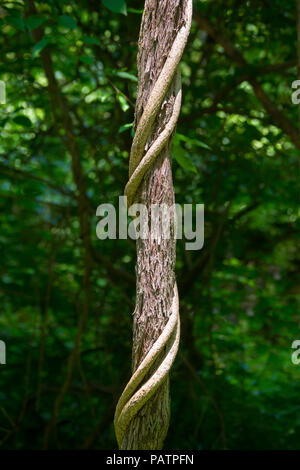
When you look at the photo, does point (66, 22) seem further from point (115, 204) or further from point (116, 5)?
point (115, 204)

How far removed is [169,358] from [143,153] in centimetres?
41

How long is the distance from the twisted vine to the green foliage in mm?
1227

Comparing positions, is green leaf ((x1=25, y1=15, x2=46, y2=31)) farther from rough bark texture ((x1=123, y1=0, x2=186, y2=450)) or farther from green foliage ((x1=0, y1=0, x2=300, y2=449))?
green foliage ((x1=0, y1=0, x2=300, y2=449))

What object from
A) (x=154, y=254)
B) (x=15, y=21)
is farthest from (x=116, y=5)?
(x=154, y=254)

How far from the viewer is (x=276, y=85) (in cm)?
278

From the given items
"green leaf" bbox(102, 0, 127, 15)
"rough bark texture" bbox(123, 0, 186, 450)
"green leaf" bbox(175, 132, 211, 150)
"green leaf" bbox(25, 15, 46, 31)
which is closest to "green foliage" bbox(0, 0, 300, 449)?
"green leaf" bbox(175, 132, 211, 150)

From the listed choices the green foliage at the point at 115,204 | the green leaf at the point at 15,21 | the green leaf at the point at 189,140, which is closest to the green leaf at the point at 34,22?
the green leaf at the point at 15,21

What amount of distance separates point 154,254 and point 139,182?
0.15 meters

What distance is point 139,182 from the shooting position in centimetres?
116

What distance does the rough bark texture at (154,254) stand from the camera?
1.13 meters

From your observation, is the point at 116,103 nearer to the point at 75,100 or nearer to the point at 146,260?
the point at 75,100

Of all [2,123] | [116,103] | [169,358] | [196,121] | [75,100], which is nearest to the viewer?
[169,358]

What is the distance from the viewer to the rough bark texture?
3.71 ft
